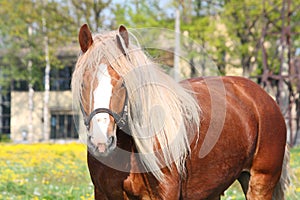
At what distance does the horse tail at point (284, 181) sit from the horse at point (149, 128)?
0.50 meters

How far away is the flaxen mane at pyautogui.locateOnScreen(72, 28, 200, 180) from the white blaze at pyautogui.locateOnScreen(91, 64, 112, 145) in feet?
0.30

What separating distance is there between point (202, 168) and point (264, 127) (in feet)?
3.30

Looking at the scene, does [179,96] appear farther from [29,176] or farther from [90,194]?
[29,176]

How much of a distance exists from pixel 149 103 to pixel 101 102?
48cm

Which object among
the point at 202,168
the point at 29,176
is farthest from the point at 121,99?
the point at 29,176

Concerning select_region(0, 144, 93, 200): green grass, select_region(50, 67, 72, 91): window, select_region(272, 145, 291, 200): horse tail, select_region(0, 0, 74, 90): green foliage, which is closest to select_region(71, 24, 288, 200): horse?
select_region(272, 145, 291, 200): horse tail

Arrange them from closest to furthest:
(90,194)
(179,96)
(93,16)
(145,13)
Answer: (179,96) < (90,194) < (145,13) < (93,16)

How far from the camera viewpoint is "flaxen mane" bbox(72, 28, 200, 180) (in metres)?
3.31

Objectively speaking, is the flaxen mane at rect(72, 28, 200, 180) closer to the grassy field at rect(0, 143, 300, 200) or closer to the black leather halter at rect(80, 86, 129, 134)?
the black leather halter at rect(80, 86, 129, 134)

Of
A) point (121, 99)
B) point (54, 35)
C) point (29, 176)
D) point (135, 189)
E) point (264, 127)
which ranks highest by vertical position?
point (54, 35)

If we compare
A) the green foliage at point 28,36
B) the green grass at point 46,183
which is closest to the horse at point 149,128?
the green grass at point 46,183

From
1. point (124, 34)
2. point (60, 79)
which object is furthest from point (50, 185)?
point (60, 79)

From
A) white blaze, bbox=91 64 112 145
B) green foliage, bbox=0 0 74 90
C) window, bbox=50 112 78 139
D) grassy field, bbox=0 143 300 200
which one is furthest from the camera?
window, bbox=50 112 78 139

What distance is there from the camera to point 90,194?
6715mm
